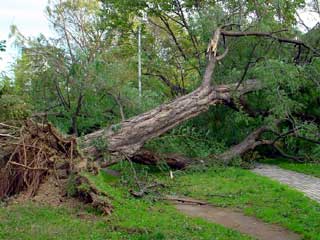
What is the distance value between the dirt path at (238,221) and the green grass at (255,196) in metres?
0.17

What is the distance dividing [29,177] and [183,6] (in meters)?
13.8

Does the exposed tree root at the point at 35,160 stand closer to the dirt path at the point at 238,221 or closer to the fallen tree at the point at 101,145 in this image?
the fallen tree at the point at 101,145

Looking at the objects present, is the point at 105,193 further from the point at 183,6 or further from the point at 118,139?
the point at 183,6

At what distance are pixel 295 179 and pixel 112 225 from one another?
6276mm

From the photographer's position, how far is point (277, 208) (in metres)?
8.68

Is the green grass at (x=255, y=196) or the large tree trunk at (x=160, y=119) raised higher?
the large tree trunk at (x=160, y=119)

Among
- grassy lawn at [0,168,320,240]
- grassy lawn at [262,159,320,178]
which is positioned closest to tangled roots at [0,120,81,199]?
grassy lawn at [0,168,320,240]

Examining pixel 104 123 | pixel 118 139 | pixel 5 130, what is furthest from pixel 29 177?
pixel 104 123

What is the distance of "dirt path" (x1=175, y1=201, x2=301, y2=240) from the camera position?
708 cm

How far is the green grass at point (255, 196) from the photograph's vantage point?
7.71m

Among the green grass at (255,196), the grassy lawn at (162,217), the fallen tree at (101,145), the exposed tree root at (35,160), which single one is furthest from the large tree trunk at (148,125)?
the exposed tree root at (35,160)

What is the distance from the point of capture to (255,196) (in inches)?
389

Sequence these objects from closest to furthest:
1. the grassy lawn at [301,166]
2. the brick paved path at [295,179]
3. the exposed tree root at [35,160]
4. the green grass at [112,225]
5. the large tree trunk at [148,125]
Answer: the green grass at [112,225], the exposed tree root at [35,160], the brick paved path at [295,179], the large tree trunk at [148,125], the grassy lawn at [301,166]

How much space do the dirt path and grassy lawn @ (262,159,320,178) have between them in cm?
485
